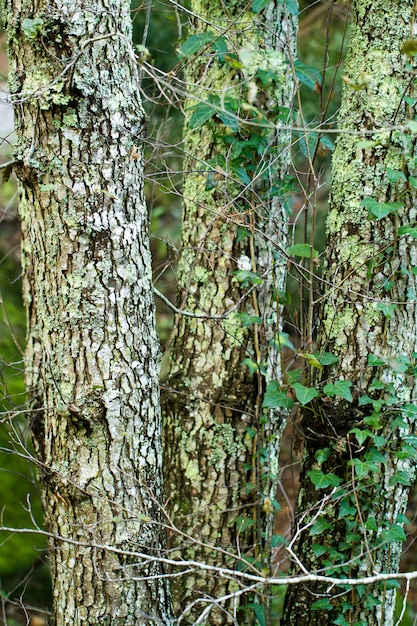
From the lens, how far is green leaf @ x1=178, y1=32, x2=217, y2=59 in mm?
2417

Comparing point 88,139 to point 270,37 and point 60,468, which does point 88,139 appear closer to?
point 270,37

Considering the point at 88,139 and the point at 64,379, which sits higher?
the point at 88,139

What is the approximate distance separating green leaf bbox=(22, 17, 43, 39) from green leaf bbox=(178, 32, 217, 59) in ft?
2.14

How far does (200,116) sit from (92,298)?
910 mm

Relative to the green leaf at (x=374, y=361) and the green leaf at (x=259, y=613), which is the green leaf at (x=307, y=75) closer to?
the green leaf at (x=374, y=361)

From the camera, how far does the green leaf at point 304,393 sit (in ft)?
7.38

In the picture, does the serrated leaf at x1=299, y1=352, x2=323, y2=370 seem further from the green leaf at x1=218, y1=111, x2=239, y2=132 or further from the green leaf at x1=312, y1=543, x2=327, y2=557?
the green leaf at x1=218, y1=111, x2=239, y2=132

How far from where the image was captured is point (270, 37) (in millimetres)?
2545

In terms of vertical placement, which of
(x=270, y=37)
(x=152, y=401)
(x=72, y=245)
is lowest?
(x=152, y=401)

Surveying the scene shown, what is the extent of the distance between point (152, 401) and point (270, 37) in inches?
62.1

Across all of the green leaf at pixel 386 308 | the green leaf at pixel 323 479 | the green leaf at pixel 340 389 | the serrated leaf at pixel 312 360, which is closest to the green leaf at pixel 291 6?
the green leaf at pixel 386 308

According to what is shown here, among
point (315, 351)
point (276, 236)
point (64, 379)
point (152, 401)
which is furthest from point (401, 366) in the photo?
point (64, 379)

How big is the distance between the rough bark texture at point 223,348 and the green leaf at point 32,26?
815 millimetres

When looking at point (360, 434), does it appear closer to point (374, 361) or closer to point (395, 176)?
point (374, 361)
